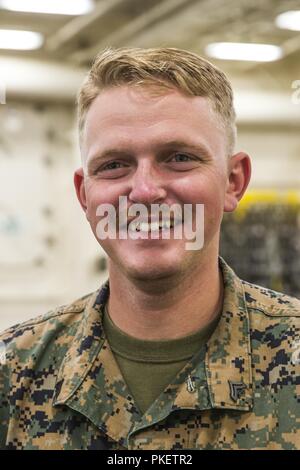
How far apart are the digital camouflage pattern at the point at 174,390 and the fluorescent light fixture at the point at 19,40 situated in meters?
2.56

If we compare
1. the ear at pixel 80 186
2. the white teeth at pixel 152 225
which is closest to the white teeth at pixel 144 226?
the white teeth at pixel 152 225

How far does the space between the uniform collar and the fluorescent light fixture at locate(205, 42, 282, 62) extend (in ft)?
7.54

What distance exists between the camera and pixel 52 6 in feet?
11.5

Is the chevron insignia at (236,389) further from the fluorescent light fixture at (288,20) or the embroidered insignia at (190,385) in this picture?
the fluorescent light fixture at (288,20)

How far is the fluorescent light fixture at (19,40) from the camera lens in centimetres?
342

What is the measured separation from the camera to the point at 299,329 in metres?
1.00

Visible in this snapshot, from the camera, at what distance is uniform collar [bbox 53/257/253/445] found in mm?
954

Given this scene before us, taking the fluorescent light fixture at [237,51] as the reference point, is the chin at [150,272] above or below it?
below

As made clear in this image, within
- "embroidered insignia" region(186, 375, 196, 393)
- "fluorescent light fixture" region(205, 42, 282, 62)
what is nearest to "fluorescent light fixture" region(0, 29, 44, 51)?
"fluorescent light fixture" region(205, 42, 282, 62)

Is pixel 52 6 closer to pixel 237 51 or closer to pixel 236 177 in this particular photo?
pixel 237 51

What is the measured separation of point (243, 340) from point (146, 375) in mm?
136

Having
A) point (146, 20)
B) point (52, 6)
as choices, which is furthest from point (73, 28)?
point (146, 20)
